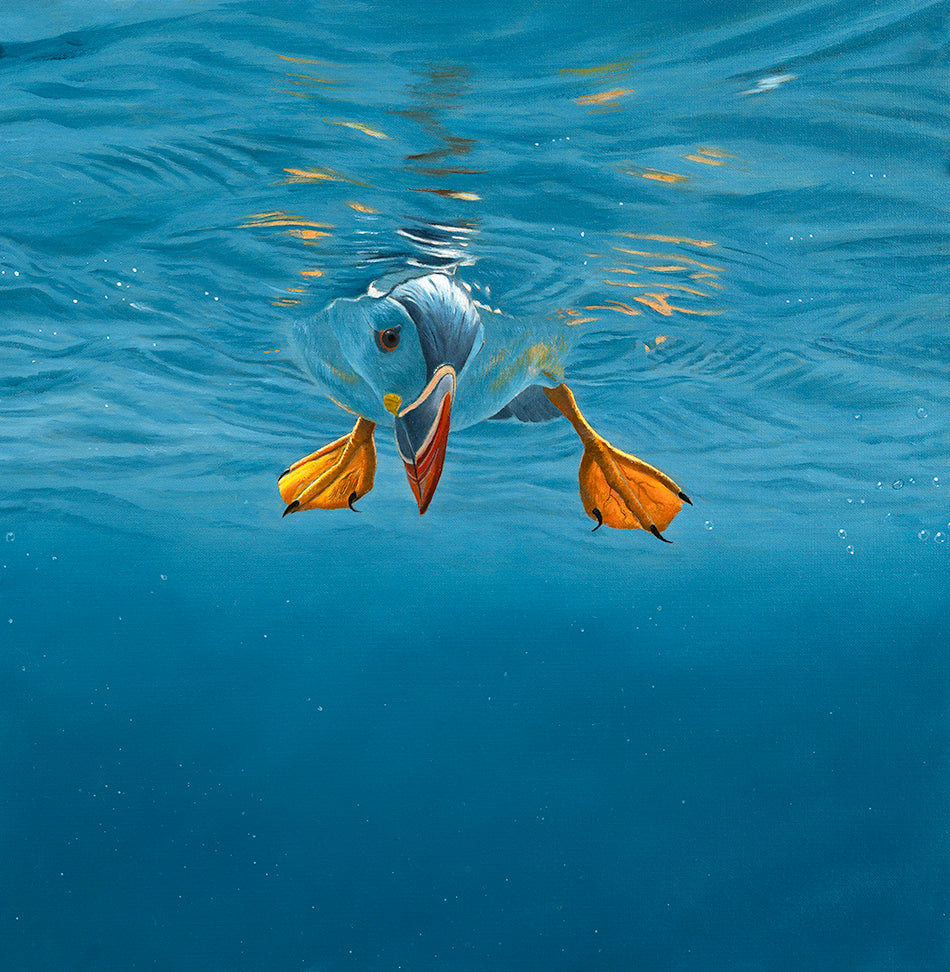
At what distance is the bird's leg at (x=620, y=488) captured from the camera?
6309 millimetres

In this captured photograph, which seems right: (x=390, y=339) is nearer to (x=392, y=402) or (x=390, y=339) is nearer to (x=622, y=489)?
(x=392, y=402)

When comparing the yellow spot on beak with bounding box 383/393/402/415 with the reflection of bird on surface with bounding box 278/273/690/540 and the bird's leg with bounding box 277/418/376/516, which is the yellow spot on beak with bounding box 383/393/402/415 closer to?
the reflection of bird on surface with bounding box 278/273/690/540

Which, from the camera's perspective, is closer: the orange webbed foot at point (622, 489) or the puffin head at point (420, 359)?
the puffin head at point (420, 359)

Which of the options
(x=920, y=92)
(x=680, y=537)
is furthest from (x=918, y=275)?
(x=680, y=537)

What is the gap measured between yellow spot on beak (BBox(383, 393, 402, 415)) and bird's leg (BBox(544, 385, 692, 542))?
171 cm

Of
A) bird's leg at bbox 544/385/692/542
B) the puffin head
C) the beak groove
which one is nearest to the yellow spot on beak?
the puffin head

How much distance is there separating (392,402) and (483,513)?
12610 mm

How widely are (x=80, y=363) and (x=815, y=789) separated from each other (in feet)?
Answer: 123

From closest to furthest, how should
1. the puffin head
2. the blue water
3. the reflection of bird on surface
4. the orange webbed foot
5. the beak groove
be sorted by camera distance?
the beak groove
the puffin head
the reflection of bird on surface
the blue water
the orange webbed foot

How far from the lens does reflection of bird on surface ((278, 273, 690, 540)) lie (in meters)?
4.99

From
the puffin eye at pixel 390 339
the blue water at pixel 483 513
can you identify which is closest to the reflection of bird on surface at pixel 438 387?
the puffin eye at pixel 390 339

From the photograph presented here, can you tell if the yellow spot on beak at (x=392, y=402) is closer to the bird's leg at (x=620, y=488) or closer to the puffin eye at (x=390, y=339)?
the puffin eye at (x=390, y=339)

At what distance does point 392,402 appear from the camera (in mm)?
5121

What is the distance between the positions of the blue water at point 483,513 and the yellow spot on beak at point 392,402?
1742 millimetres
